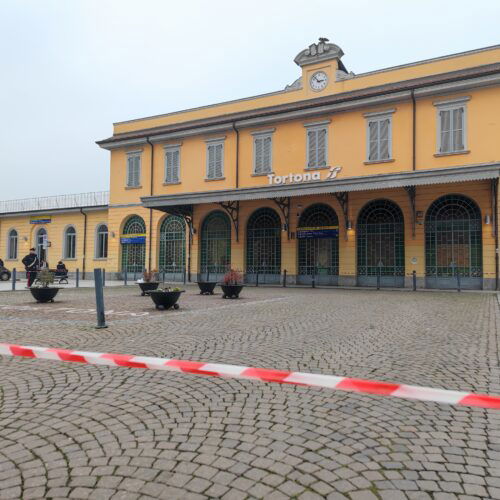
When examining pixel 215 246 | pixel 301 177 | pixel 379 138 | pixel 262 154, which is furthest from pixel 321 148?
pixel 215 246

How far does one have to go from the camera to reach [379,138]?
19.2 m

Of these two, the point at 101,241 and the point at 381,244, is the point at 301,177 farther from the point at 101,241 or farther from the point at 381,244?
the point at 101,241

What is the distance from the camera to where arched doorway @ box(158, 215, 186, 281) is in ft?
78.8

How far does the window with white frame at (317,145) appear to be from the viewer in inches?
804

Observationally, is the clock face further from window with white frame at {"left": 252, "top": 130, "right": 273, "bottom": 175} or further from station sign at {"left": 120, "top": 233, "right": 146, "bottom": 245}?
station sign at {"left": 120, "top": 233, "right": 146, "bottom": 245}

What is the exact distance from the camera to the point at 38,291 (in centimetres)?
Result: 1173

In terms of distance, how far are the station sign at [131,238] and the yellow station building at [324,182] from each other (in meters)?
0.07

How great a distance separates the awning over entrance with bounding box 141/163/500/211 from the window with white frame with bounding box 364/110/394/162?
283cm

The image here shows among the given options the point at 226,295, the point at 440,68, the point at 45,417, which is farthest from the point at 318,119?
the point at 45,417

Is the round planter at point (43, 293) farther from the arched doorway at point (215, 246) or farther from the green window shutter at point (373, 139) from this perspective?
the green window shutter at point (373, 139)

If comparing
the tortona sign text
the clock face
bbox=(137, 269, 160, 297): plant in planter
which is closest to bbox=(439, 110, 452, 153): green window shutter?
the tortona sign text

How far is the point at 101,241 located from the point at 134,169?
573 cm

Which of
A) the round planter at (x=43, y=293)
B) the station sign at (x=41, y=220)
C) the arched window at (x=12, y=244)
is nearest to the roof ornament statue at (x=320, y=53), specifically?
the round planter at (x=43, y=293)

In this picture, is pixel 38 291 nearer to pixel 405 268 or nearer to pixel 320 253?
pixel 320 253
